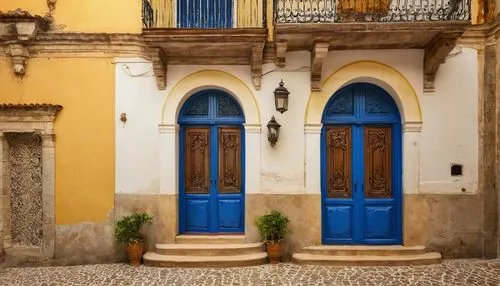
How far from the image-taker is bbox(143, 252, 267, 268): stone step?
6.66 meters

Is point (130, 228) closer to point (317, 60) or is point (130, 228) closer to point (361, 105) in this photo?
point (317, 60)

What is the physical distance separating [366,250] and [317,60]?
11.3ft

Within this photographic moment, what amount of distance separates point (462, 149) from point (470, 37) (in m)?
2.01

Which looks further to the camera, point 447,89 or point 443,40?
point 447,89

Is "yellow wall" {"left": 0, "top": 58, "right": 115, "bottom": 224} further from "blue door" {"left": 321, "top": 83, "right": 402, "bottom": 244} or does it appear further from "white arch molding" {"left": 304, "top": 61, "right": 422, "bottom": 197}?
"blue door" {"left": 321, "top": 83, "right": 402, "bottom": 244}

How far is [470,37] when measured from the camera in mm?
7000

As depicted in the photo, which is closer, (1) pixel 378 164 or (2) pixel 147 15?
(2) pixel 147 15

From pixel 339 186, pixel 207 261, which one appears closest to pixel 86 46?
pixel 207 261

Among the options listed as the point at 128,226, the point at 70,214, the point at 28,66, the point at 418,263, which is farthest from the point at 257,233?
the point at 28,66

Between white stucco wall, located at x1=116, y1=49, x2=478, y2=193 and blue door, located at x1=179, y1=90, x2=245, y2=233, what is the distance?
40 cm

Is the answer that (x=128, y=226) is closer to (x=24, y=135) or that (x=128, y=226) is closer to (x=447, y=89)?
(x=24, y=135)

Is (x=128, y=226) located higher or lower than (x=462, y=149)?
lower

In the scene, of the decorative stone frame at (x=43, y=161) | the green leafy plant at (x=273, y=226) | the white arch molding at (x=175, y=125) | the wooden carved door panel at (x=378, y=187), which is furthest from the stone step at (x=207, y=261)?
the wooden carved door panel at (x=378, y=187)

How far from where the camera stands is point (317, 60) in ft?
22.2
